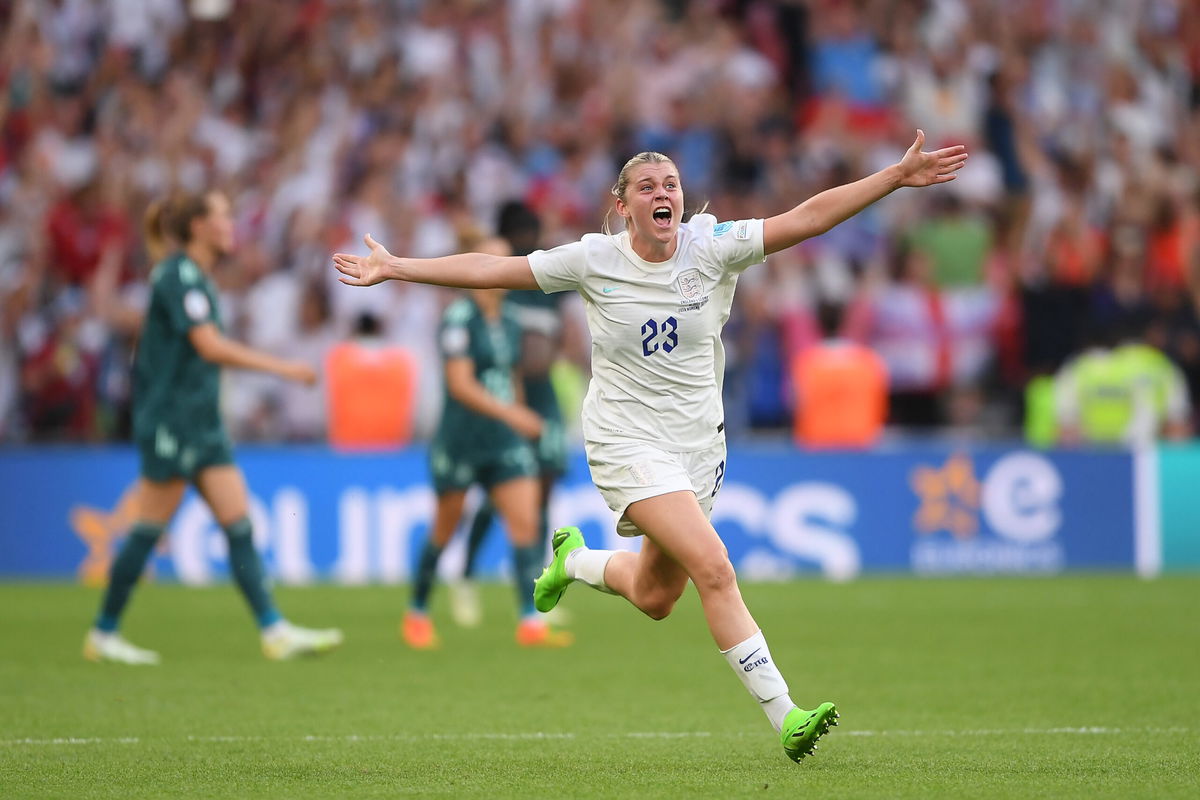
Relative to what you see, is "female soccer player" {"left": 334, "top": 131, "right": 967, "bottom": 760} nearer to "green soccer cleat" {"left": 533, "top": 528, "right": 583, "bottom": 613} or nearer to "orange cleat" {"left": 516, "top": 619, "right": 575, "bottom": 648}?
"green soccer cleat" {"left": 533, "top": 528, "right": 583, "bottom": 613}

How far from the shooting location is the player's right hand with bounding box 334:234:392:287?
7.25m

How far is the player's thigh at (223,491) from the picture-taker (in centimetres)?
1088

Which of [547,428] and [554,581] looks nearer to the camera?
[554,581]

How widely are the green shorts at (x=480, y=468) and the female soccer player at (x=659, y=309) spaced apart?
4445 mm

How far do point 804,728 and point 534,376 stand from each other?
6.72 metres

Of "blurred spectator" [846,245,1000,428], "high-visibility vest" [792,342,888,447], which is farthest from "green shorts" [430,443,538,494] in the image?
"blurred spectator" [846,245,1000,428]

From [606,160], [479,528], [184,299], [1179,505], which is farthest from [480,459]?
[606,160]

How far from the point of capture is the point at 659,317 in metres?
7.43

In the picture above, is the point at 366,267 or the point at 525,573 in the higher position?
the point at 366,267

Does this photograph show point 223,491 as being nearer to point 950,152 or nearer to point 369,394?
point 950,152

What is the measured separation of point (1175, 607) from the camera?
14086mm

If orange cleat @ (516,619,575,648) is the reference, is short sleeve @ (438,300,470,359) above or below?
above

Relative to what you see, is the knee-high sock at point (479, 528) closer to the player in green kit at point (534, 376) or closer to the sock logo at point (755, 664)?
the player in green kit at point (534, 376)

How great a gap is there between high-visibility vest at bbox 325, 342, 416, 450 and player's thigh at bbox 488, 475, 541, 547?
504 centimetres
